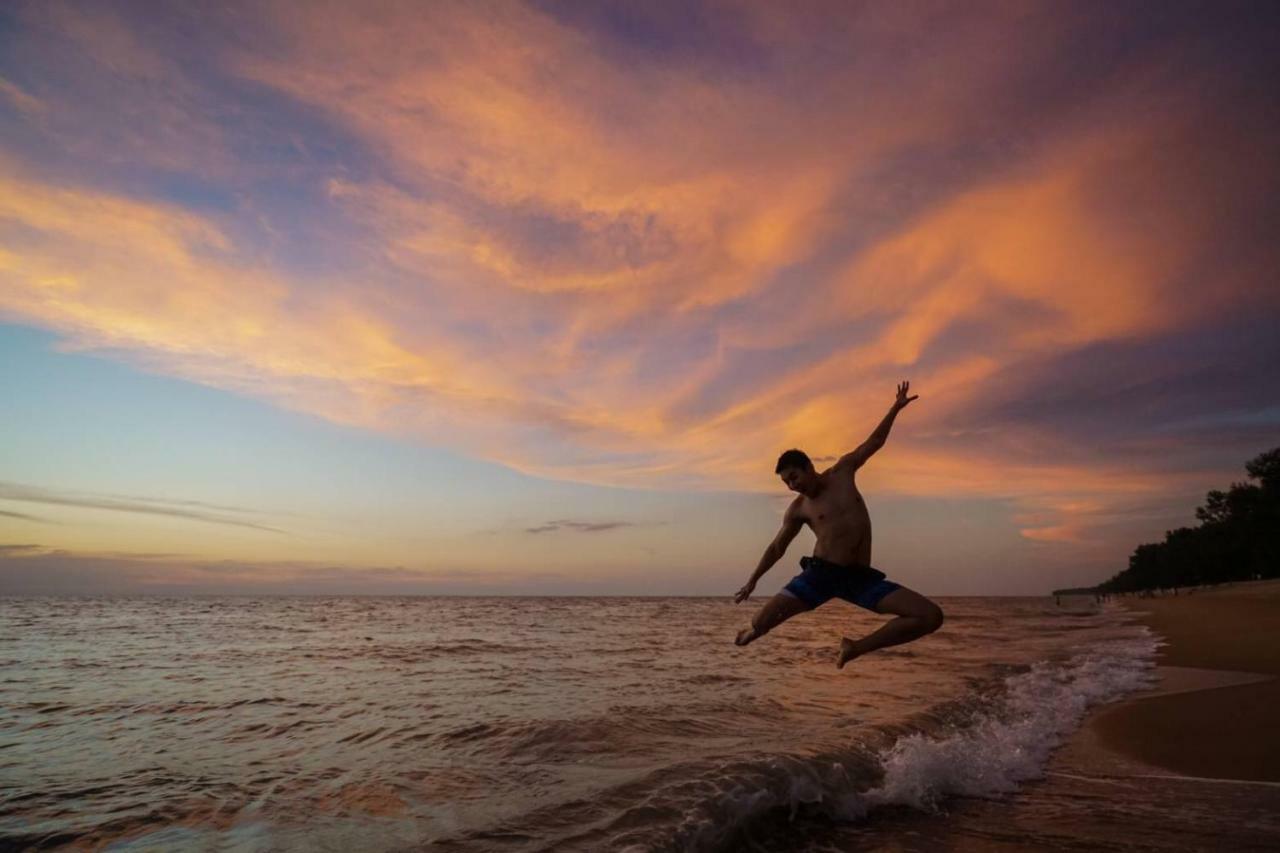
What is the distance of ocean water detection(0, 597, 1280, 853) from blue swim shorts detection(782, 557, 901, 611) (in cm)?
188

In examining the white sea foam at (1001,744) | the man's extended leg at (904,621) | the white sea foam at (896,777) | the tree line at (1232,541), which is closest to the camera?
the white sea foam at (896,777)

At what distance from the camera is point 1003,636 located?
33.3 metres

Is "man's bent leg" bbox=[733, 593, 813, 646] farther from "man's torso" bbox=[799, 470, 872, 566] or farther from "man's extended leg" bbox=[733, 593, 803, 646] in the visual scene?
"man's torso" bbox=[799, 470, 872, 566]

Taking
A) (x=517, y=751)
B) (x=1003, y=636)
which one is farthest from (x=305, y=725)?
(x=1003, y=636)

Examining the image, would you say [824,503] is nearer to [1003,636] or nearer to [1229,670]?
[1229,670]

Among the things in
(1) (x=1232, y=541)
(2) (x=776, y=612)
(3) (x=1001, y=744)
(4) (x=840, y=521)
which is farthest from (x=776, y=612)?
(1) (x=1232, y=541)

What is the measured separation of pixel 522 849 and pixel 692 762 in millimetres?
2932

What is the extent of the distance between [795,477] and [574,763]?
4.47 m

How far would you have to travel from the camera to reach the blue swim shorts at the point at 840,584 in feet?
24.5

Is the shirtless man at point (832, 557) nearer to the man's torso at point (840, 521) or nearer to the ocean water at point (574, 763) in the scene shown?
the man's torso at point (840, 521)

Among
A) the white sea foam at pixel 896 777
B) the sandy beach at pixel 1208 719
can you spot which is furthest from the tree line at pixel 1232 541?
the white sea foam at pixel 896 777

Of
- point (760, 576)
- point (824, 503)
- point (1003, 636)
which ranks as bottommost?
point (1003, 636)

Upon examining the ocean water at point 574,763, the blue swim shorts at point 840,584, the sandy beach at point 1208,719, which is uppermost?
the blue swim shorts at point 840,584

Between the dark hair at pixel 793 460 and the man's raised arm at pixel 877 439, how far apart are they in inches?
19.9
